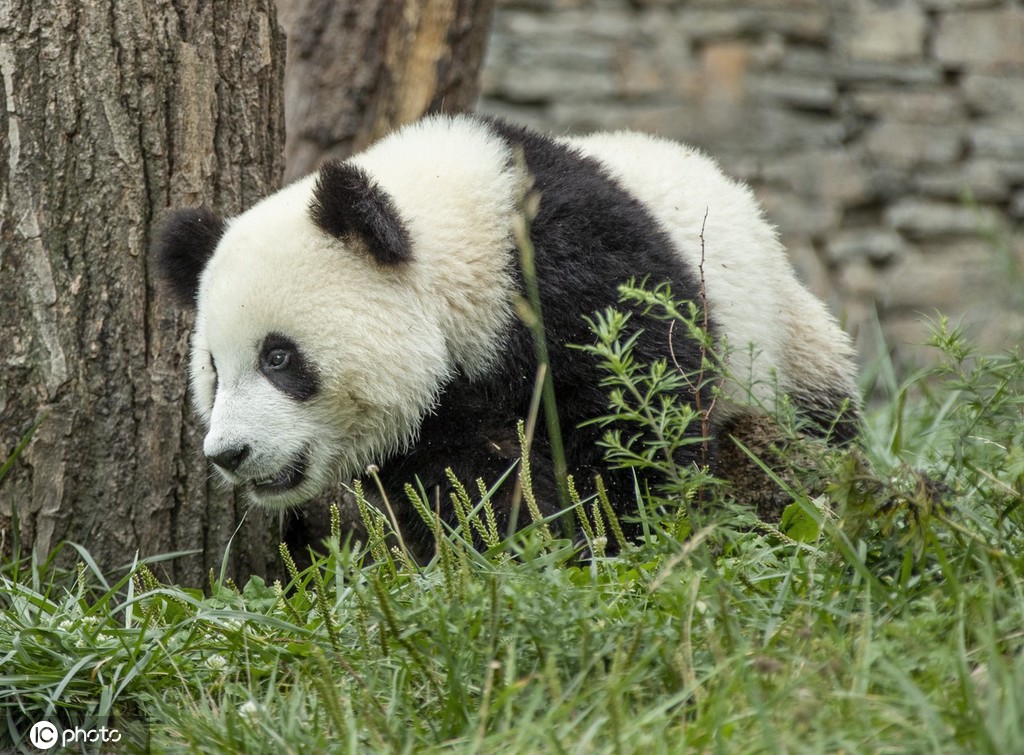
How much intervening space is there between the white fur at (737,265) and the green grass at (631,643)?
2.53ft

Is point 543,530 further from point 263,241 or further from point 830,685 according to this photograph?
point 263,241

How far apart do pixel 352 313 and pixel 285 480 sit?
486 mm

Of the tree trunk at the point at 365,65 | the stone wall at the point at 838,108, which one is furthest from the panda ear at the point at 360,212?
the stone wall at the point at 838,108

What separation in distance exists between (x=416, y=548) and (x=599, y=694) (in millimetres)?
1545

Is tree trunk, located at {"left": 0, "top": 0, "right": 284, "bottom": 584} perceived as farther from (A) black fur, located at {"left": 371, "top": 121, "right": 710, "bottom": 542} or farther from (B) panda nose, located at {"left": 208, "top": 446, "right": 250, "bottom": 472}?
(A) black fur, located at {"left": 371, "top": 121, "right": 710, "bottom": 542}

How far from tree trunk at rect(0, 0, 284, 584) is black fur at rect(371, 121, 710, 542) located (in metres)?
0.71

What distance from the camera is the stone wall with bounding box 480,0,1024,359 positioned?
702cm

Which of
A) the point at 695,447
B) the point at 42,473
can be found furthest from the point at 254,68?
the point at 695,447

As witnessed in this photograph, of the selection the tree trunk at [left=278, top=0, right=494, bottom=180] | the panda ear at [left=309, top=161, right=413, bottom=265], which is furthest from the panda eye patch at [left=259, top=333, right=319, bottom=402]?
the tree trunk at [left=278, top=0, right=494, bottom=180]

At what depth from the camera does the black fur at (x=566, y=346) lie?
2.86 m

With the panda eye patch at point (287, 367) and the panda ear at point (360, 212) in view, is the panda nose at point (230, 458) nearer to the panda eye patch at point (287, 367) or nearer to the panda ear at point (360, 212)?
the panda eye patch at point (287, 367)

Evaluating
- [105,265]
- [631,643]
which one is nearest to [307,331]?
[105,265]

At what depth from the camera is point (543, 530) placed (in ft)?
7.43

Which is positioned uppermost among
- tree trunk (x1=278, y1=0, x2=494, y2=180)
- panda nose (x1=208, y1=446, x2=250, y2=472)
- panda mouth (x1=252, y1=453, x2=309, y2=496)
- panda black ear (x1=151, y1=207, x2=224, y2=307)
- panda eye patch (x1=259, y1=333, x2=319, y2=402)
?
tree trunk (x1=278, y1=0, x2=494, y2=180)
